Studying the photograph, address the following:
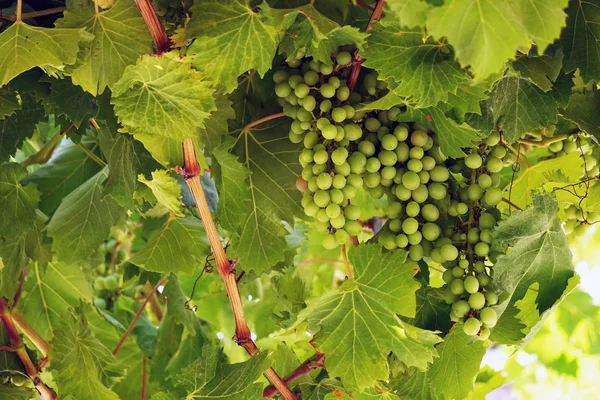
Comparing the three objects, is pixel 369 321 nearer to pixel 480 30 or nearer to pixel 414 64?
pixel 414 64

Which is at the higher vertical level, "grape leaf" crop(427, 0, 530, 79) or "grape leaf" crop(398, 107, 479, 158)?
"grape leaf" crop(427, 0, 530, 79)

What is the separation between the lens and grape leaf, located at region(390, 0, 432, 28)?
0.54 meters

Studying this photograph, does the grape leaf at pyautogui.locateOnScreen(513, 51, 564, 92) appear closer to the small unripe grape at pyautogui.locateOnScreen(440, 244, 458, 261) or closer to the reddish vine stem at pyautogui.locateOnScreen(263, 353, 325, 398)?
the small unripe grape at pyautogui.locateOnScreen(440, 244, 458, 261)

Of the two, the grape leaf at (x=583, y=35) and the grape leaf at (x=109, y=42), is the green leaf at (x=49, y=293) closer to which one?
the grape leaf at (x=109, y=42)

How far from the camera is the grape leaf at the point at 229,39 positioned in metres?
0.72

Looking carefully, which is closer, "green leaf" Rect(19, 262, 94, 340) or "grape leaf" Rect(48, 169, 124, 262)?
"grape leaf" Rect(48, 169, 124, 262)

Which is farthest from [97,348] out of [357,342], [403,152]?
[403,152]

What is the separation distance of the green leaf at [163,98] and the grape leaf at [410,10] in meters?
0.25

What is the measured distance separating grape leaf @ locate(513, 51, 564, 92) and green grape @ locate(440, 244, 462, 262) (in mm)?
206

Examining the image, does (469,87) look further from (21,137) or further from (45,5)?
(21,137)

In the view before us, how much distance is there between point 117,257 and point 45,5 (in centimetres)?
108

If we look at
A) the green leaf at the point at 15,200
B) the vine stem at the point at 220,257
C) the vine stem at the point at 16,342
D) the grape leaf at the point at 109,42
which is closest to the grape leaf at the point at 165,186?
the vine stem at the point at 220,257

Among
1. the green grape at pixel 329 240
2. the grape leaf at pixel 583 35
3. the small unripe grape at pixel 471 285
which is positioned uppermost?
A: the grape leaf at pixel 583 35

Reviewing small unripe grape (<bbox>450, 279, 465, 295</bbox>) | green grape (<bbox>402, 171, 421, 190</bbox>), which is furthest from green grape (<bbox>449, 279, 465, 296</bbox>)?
green grape (<bbox>402, 171, 421, 190</bbox>)
